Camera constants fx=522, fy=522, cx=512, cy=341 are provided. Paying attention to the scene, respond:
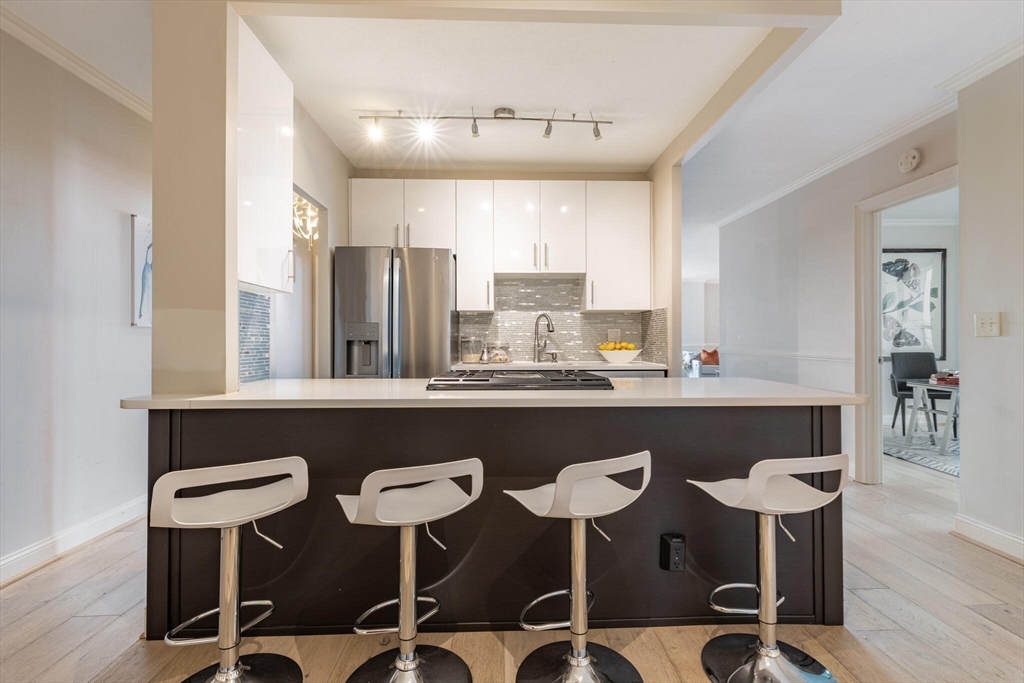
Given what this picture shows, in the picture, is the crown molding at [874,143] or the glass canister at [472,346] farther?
the glass canister at [472,346]

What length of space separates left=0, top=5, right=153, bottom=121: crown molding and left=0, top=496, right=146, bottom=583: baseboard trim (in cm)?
241

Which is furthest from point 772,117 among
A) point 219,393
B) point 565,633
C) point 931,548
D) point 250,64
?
point 219,393

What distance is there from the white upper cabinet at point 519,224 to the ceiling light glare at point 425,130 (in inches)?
27.3

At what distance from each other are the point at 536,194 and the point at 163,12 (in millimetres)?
2654

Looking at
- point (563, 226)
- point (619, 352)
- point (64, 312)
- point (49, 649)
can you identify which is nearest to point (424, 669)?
point (49, 649)

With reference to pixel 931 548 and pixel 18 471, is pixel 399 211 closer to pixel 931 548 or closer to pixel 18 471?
pixel 18 471

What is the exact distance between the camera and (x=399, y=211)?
409 cm

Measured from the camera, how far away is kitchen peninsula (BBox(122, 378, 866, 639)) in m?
1.92

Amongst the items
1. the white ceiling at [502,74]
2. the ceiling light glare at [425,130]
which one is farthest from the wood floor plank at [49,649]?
the ceiling light glare at [425,130]

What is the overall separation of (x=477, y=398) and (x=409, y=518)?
487 mm

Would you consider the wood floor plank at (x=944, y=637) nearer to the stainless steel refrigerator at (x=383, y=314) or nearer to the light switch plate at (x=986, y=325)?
the light switch plate at (x=986, y=325)

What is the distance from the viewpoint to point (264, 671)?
1722 mm

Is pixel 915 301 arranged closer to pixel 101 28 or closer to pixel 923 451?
pixel 923 451

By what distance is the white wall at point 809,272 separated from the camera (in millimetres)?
3748
